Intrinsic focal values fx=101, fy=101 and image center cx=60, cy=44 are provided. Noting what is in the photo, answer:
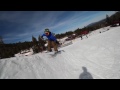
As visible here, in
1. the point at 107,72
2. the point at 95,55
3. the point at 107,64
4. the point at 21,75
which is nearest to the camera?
the point at 21,75

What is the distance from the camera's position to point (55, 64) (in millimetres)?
6465

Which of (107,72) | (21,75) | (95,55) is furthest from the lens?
(95,55)

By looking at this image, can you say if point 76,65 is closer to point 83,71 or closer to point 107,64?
point 83,71

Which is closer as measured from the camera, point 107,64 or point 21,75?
point 21,75
